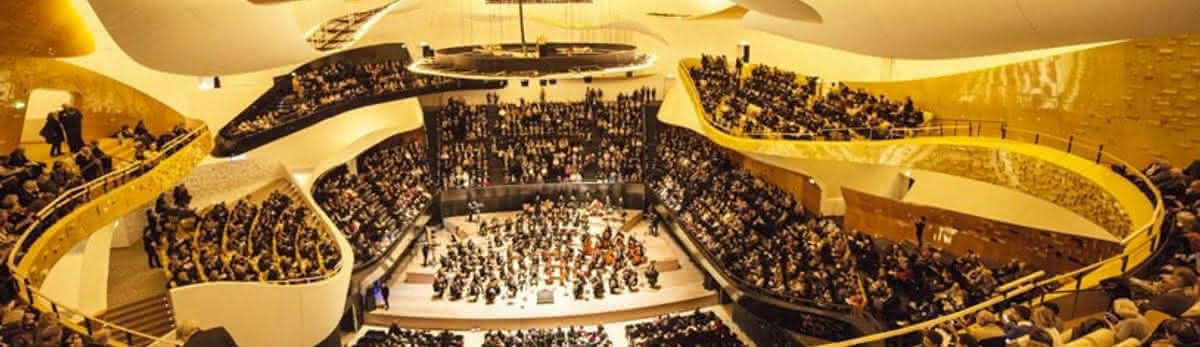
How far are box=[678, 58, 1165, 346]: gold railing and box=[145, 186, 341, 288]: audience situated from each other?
28.1ft

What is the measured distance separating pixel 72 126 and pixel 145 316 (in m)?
2.96

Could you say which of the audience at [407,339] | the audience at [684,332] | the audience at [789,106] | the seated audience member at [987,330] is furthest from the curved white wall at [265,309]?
the seated audience member at [987,330]

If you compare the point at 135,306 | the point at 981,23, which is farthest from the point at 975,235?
the point at 135,306

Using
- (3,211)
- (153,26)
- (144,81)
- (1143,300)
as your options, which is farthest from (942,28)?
(144,81)

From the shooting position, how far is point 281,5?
850 centimetres

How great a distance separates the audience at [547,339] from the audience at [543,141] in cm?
870

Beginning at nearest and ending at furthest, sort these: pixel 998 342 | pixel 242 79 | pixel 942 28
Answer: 1. pixel 998 342
2. pixel 942 28
3. pixel 242 79

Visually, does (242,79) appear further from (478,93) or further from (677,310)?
(677,310)

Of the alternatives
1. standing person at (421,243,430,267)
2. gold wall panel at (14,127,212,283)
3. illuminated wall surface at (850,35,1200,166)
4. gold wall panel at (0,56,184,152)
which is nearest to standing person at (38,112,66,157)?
gold wall panel at (0,56,184,152)

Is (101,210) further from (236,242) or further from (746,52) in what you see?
(746,52)

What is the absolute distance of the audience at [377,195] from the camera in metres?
15.9

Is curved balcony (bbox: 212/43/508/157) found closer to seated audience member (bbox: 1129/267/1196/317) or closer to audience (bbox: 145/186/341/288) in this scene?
audience (bbox: 145/186/341/288)

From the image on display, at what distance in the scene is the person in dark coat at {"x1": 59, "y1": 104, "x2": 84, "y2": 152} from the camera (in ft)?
33.6

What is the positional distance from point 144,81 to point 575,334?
9328 mm
